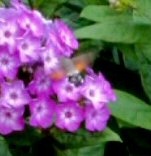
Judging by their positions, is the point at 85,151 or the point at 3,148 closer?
the point at 3,148

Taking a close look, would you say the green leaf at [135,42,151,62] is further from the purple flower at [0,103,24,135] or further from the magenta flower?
the purple flower at [0,103,24,135]

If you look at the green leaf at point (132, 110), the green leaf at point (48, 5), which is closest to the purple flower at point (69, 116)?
the green leaf at point (132, 110)

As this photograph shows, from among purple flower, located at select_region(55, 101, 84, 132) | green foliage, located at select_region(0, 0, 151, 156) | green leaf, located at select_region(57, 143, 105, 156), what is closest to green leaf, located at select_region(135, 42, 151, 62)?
green foliage, located at select_region(0, 0, 151, 156)

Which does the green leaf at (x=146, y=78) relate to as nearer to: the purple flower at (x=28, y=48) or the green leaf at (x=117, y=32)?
the green leaf at (x=117, y=32)

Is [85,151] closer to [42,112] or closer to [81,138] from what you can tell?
[81,138]

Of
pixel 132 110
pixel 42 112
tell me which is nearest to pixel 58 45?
pixel 42 112

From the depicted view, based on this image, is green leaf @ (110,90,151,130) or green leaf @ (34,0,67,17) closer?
green leaf @ (110,90,151,130)

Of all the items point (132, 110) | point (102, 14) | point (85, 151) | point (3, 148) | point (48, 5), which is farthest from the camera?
point (48, 5)
